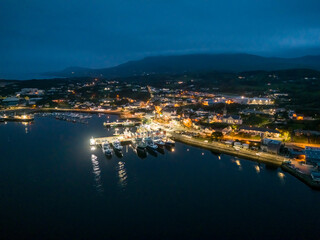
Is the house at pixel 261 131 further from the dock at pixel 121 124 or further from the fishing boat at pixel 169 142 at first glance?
the dock at pixel 121 124

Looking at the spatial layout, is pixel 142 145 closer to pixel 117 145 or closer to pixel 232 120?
pixel 117 145

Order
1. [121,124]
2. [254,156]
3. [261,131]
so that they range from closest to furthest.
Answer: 1. [254,156]
2. [261,131]
3. [121,124]

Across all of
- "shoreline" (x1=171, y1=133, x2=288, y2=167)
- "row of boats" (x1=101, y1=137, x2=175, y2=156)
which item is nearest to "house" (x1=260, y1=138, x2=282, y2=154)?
"shoreline" (x1=171, y1=133, x2=288, y2=167)

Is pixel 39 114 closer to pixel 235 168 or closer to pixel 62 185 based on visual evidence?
pixel 62 185

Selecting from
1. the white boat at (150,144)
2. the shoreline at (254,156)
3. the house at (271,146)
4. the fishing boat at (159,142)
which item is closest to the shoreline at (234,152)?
the shoreline at (254,156)

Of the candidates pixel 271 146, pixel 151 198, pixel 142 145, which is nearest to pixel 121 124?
pixel 142 145

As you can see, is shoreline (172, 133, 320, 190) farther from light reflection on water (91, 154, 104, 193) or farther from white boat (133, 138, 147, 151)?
light reflection on water (91, 154, 104, 193)
